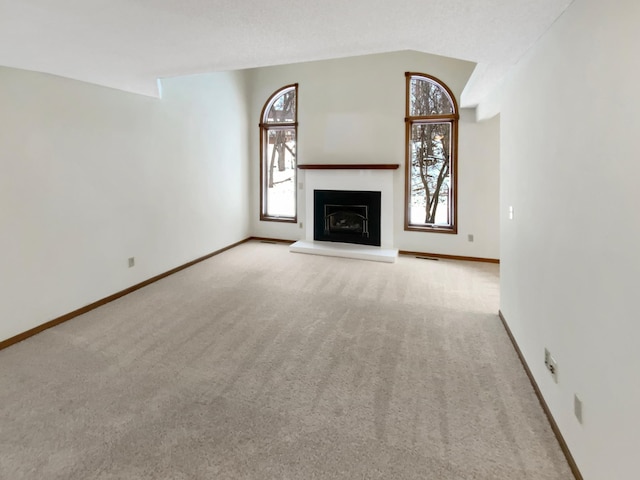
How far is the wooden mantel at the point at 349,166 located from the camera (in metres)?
5.62

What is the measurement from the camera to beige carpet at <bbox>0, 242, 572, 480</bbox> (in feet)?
5.45

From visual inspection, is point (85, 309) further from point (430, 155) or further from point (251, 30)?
point (430, 155)

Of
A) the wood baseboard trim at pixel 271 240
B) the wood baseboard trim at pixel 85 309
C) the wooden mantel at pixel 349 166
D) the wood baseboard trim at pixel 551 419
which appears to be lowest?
the wood baseboard trim at pixel 551 419

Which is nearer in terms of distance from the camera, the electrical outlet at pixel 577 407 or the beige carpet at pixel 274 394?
the electrical outlet at pixel 577 407

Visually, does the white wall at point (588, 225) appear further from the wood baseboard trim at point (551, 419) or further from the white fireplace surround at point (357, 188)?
the white fireplace surround at point (357, 188)

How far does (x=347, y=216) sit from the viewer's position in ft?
19.9

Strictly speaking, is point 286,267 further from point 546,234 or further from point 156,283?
point 546,234

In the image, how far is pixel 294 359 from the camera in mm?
2602

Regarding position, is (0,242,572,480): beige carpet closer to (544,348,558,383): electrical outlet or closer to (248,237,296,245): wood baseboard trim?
(544,348,558,383): electrical outlet

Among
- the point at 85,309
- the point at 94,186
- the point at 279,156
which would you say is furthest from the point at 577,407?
the point at 279,156

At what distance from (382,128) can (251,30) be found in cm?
373

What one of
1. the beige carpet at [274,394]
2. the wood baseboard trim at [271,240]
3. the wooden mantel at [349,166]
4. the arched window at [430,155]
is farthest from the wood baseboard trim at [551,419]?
the wood baseboard trim at [271,240]

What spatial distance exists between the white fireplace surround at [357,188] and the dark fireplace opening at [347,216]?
0.08 m

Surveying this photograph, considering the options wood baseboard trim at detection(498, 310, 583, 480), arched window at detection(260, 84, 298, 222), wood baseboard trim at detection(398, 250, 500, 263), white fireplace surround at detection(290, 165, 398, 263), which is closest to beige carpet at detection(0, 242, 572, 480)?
wood baseboard trim at detection(498, 310, 583, 480)
